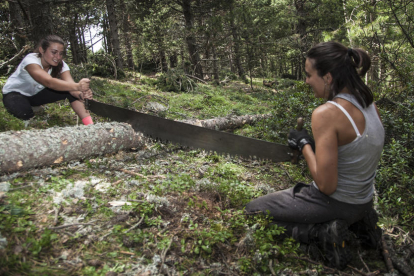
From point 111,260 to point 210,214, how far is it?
1092 millimetres

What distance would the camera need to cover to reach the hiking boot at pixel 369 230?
8.70 ft

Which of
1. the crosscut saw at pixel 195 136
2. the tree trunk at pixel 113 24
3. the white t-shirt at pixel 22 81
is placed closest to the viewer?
the crosscut saw at pixel 195 136

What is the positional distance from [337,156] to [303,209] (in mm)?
640

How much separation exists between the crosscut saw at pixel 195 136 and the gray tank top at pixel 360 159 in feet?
2.62

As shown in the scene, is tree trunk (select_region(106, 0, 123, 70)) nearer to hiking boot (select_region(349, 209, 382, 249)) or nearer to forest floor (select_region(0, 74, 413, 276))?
forest floor (select_region(0, 74, 413, 276))

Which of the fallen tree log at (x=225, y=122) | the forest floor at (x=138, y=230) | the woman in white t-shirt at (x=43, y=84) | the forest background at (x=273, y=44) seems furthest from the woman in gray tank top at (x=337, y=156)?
the woman in white t-shirt at (x=43, y=84)

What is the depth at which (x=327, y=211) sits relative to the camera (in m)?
2.55

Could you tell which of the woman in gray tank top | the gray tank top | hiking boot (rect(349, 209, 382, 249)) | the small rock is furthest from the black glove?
the small rock

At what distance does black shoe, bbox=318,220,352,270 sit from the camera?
241 centimetres

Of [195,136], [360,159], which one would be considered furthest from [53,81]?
[360,159]

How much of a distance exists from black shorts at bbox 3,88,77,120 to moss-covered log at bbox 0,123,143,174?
117cm

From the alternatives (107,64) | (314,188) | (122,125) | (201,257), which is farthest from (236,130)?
Result: (107,64)

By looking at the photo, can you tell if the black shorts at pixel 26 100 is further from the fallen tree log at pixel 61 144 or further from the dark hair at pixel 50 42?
the fallen tree log at pixel 61 144

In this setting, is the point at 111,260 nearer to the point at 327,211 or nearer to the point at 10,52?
the point at 327,211
